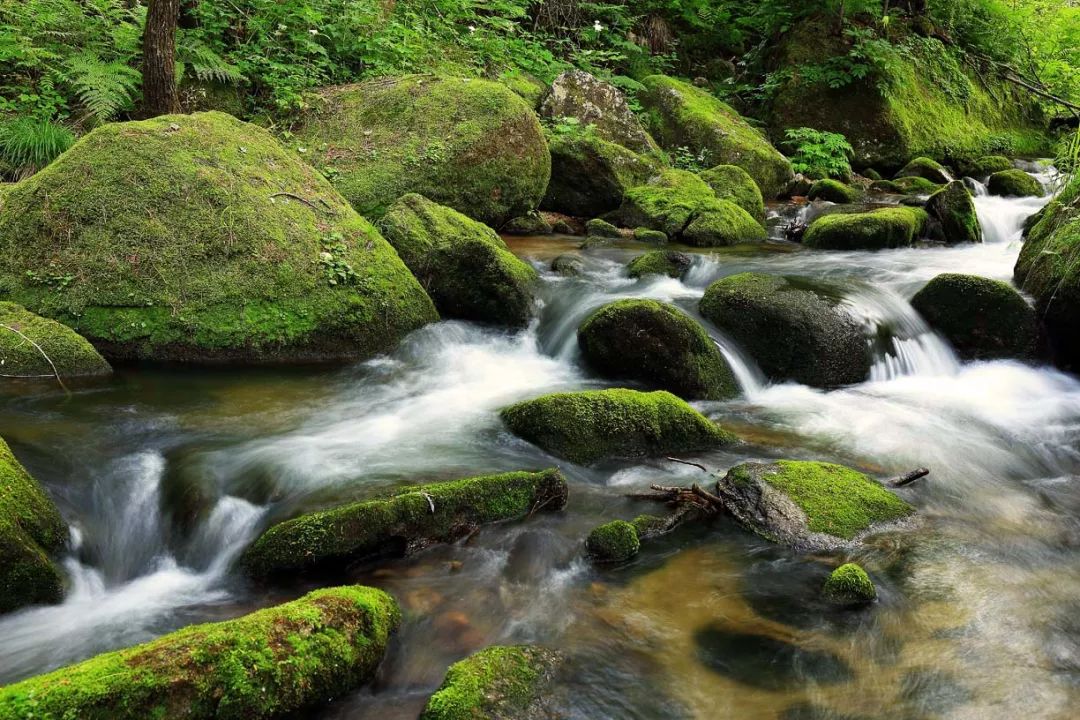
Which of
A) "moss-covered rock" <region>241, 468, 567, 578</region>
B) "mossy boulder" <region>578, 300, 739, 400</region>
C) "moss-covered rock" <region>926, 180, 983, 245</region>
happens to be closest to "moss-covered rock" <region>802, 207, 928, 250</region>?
"moss-covered rock" <region>926, 180, 983, 245</region>

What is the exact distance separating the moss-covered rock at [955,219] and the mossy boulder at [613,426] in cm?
795

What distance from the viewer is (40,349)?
583 cm

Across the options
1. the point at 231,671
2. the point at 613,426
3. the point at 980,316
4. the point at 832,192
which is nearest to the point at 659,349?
the point at 613,426

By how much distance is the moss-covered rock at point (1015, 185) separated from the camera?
13859mm

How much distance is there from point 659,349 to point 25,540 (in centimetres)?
457

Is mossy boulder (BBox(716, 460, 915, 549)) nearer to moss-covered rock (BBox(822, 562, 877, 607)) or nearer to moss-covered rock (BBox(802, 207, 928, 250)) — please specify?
moss-covered rock (BBox(822, 562, 877, 607))

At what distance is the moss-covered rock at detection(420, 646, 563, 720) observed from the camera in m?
2.80

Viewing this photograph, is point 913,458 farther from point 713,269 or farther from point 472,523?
point 713,269

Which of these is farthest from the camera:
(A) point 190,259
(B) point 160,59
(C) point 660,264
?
(C) point 660,264

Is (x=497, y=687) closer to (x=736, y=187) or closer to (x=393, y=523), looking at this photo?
(x=393, y=523)

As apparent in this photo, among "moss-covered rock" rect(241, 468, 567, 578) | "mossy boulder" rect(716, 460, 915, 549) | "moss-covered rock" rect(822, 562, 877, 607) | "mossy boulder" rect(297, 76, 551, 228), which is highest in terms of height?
"mossy boulder" rect(297, 76, 551, 228)

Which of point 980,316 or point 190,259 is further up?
point 190,259

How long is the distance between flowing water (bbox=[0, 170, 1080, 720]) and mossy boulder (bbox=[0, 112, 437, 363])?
0.33 meters

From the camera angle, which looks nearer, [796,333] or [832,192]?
[796,333]
